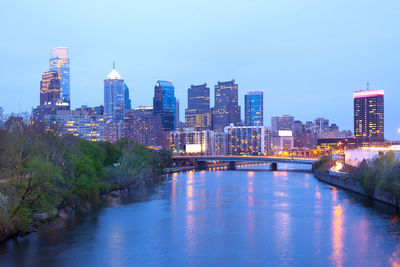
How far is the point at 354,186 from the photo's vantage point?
66.5 metres

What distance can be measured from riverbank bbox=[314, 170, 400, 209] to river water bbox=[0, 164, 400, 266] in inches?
67.4

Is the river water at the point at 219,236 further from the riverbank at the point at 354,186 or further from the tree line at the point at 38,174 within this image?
the tree line at the point at 38,174

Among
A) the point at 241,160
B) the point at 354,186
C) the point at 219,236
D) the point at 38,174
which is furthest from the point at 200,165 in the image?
the point at 38,174

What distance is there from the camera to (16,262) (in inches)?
1095

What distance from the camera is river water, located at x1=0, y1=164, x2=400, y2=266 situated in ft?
94.7

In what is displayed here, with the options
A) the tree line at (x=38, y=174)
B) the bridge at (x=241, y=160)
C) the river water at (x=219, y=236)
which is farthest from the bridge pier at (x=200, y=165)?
the river water at (x=219, y=236)

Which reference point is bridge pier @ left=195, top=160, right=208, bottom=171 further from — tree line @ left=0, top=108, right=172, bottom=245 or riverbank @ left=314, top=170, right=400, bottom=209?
tree line @ left=0, top=108, right=172, bottom=245

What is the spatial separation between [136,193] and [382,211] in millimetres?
35998

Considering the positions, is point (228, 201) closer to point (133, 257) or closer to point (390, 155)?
point (390, 155)

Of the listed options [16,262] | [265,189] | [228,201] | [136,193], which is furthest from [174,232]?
[265,189]

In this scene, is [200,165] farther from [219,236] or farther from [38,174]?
[38,174]

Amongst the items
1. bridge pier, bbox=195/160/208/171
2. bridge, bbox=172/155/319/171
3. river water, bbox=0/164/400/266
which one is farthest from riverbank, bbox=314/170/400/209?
bridge pier, bbox=195/160/208/171

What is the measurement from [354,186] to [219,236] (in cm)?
3870

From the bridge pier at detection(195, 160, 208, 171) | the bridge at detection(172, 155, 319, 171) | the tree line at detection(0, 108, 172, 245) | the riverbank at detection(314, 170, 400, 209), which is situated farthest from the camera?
the bridge pier at detection(195, 160, 208, 171)
